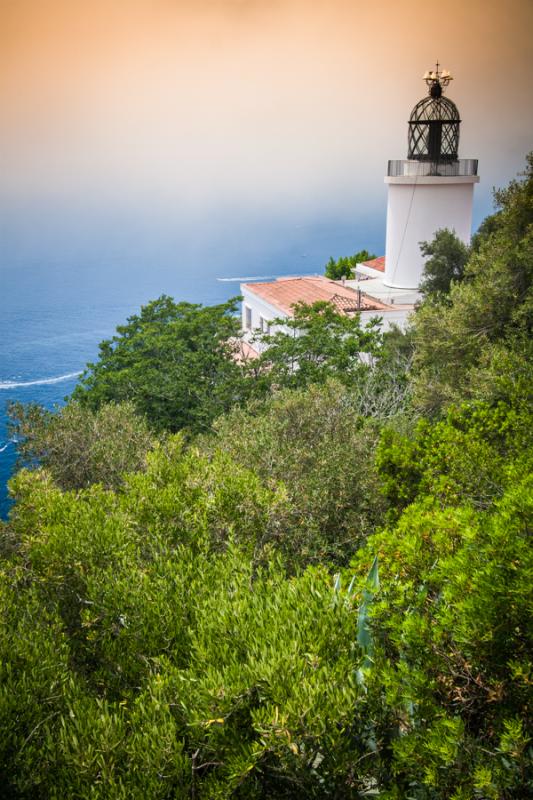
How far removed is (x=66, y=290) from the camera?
88.7 metres

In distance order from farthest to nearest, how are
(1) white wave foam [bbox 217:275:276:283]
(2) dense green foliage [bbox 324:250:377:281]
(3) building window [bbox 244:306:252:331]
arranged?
(1) white wave foam [bbox 217:275:276:283]
(2) dense green foliage [bbox 324:250:377:281]
(3) building window [bbox 244:306:252:331]

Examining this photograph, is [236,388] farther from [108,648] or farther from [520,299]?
[108,648]

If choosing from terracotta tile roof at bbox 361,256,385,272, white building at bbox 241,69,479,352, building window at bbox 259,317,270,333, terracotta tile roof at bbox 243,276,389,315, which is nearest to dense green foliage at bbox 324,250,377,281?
terracotta tile roof at bbox 361,256,385,272

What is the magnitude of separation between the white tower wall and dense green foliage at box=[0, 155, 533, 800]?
20.1m

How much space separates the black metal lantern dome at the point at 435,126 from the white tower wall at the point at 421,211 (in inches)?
48.6

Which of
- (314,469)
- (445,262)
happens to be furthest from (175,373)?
(314,469)

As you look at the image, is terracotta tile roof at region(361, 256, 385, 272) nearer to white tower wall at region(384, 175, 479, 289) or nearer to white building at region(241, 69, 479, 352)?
white building at region(241, 69, 479, 352)

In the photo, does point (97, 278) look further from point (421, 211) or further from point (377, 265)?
point (421, 211)

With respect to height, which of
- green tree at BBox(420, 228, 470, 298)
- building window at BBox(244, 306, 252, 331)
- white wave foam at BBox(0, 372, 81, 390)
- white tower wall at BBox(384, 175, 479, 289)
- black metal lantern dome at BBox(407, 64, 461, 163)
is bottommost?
white wave foam at BBox(0, 372, 81, 390)

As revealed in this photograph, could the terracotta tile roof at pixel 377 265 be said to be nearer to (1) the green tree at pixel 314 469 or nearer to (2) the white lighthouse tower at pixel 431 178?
(2) the white lighthouse tower at pixel 431 178

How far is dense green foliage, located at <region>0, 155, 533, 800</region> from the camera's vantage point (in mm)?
5066

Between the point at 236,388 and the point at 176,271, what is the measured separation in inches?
3603

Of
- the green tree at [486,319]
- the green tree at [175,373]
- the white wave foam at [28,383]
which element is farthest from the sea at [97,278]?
the green tree at [486,319]

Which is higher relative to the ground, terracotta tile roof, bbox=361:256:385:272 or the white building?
the white building
